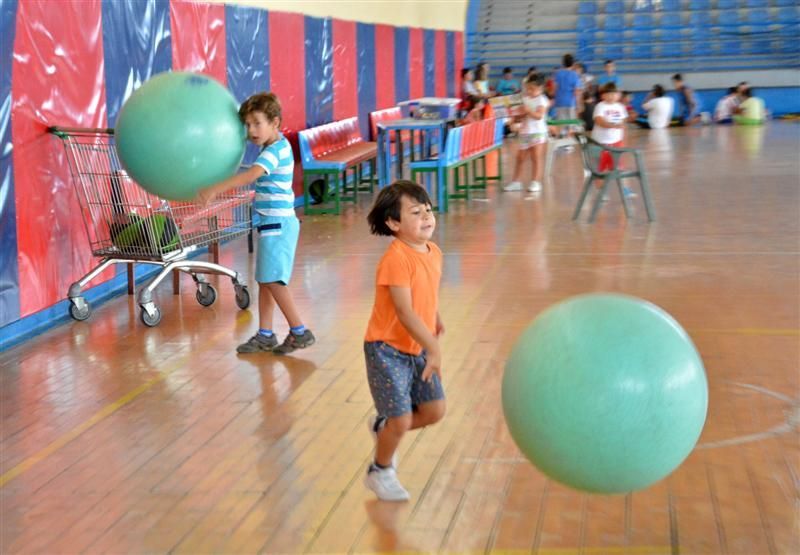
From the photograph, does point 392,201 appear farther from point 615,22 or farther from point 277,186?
point 615,22

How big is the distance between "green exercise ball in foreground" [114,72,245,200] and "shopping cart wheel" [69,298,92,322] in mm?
2482

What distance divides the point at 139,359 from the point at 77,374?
409 millimetres

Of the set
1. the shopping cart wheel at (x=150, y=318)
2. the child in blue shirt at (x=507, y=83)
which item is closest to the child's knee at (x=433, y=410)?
the shopping cart wheel at (x=150, y=318)

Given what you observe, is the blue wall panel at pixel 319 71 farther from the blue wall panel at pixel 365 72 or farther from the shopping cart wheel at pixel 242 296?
the shopping cart wheel at pixel 242 296

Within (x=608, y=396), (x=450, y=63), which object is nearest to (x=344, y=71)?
(x=450, y=63)

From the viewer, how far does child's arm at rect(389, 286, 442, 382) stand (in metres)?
3.90

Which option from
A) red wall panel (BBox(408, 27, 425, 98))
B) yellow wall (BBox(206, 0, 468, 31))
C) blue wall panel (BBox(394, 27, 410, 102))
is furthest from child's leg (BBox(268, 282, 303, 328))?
red wall panel (BBox(408, 27, 425, 98))

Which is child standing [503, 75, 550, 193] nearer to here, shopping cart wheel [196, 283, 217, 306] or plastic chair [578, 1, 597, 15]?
shopping cart wheel [196, 283, 217, 306]

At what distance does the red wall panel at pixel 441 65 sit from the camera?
71.6 feet

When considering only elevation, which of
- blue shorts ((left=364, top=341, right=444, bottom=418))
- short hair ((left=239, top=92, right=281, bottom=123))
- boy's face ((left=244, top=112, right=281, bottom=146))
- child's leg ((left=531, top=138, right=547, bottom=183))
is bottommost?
child's leg ((left=531, top=138, right=547, bottom=183))

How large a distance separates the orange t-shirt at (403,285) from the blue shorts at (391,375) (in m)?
0.03

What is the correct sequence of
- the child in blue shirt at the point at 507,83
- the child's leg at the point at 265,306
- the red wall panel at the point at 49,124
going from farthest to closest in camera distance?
the child in blue shirt at the point at 507,83 < the red wall panel at the point at 49,124 < the child's leg at the point at 265,306

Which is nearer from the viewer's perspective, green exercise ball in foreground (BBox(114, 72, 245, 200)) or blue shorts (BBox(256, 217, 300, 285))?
green exercise ball in foreground (BBox(114, 72, 245, 200))

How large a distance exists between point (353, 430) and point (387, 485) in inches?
35.0
